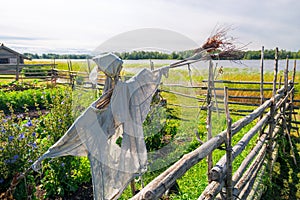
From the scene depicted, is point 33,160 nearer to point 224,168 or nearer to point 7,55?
point 224,168

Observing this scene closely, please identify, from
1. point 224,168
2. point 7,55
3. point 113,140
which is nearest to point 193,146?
point 224,168

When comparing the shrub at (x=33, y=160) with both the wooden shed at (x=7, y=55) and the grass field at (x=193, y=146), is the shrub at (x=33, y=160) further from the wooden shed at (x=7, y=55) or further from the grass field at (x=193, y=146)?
the wooden shed at (x=7, y=55)

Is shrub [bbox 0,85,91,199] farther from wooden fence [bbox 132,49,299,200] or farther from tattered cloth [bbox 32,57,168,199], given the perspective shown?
wooden fence [bbox 132,49,299,200]

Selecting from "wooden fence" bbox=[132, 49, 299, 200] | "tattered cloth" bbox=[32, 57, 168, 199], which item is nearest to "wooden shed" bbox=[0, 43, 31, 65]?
"wooden fence" bbox=[132, 49, 299, 200]

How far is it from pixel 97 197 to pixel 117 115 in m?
0.51

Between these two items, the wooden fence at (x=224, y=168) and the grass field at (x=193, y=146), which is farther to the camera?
the grass field at (x=193, y=146)

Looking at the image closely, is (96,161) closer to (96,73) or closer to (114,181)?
(114,181)

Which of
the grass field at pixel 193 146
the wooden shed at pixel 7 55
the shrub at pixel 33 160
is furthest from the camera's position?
the wooden shed at pixel 7 55

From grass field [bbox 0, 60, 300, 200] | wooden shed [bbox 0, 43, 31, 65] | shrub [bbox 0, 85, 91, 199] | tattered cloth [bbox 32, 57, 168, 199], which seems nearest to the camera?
tattered cloth [bbox 32, 57, 168, 199]

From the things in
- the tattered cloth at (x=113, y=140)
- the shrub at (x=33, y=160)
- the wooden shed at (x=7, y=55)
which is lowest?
the shrub at (x=33, y=160)

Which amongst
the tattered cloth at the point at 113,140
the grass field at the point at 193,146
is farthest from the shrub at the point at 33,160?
the tattered cloth at the point at 113,140

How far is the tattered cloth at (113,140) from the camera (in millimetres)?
1566

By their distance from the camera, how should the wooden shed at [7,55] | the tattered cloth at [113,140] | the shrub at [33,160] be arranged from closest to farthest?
the tattered cloth at [113,140] → the shrub at [33,160] → the wooden shed at [7,55]

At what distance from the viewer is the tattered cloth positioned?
157cm
